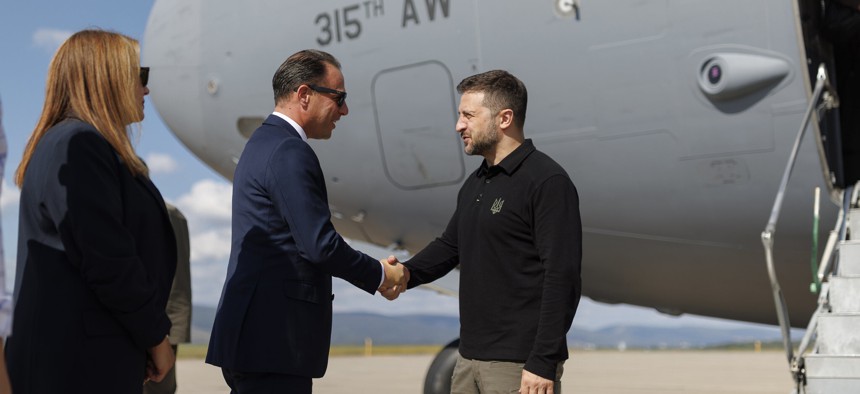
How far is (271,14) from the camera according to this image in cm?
706

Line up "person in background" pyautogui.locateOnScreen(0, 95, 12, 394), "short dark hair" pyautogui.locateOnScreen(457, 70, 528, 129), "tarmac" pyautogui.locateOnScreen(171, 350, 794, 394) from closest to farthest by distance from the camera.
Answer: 1. "person in background" pyautogui.locateOnScreen(0, 95, 12, 394)
2. "short dark hair" pyautogui.locateOnScreen(457, 70, 528, 129)
3. "tarmac" pyautogui.locateOnScreen(171, 350, 794, 394)

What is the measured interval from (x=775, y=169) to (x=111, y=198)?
156 inches

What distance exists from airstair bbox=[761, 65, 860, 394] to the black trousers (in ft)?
7.13

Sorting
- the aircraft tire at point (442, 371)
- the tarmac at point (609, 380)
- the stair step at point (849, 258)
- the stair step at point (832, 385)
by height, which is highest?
the stair step at point (849, 258)

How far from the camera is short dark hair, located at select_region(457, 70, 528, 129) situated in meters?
3.58

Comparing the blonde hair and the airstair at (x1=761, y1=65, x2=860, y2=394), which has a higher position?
the blonde hair

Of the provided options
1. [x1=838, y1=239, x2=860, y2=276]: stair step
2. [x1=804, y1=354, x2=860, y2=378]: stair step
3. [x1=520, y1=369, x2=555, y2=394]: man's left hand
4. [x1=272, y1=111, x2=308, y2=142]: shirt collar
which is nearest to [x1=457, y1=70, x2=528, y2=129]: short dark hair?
[x1=272, y1=111, x2=308, y2=142]: shirt collar

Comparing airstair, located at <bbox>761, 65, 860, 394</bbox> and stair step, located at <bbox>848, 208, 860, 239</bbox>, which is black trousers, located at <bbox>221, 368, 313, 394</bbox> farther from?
stair step, located at <bbox>848, 208, 860, 239</bbox>

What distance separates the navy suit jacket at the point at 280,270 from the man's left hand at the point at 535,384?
637 millimetres

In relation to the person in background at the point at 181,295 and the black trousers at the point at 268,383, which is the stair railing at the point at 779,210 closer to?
the black trousers at the point at 268,383

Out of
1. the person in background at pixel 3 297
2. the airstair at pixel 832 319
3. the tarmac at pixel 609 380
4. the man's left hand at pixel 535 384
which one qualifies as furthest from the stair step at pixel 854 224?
the tarmac at pixel 609 380

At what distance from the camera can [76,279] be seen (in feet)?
8.63

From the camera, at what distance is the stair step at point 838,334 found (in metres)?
4.46

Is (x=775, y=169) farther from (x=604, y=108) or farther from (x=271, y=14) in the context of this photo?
(x=271, y=14)
